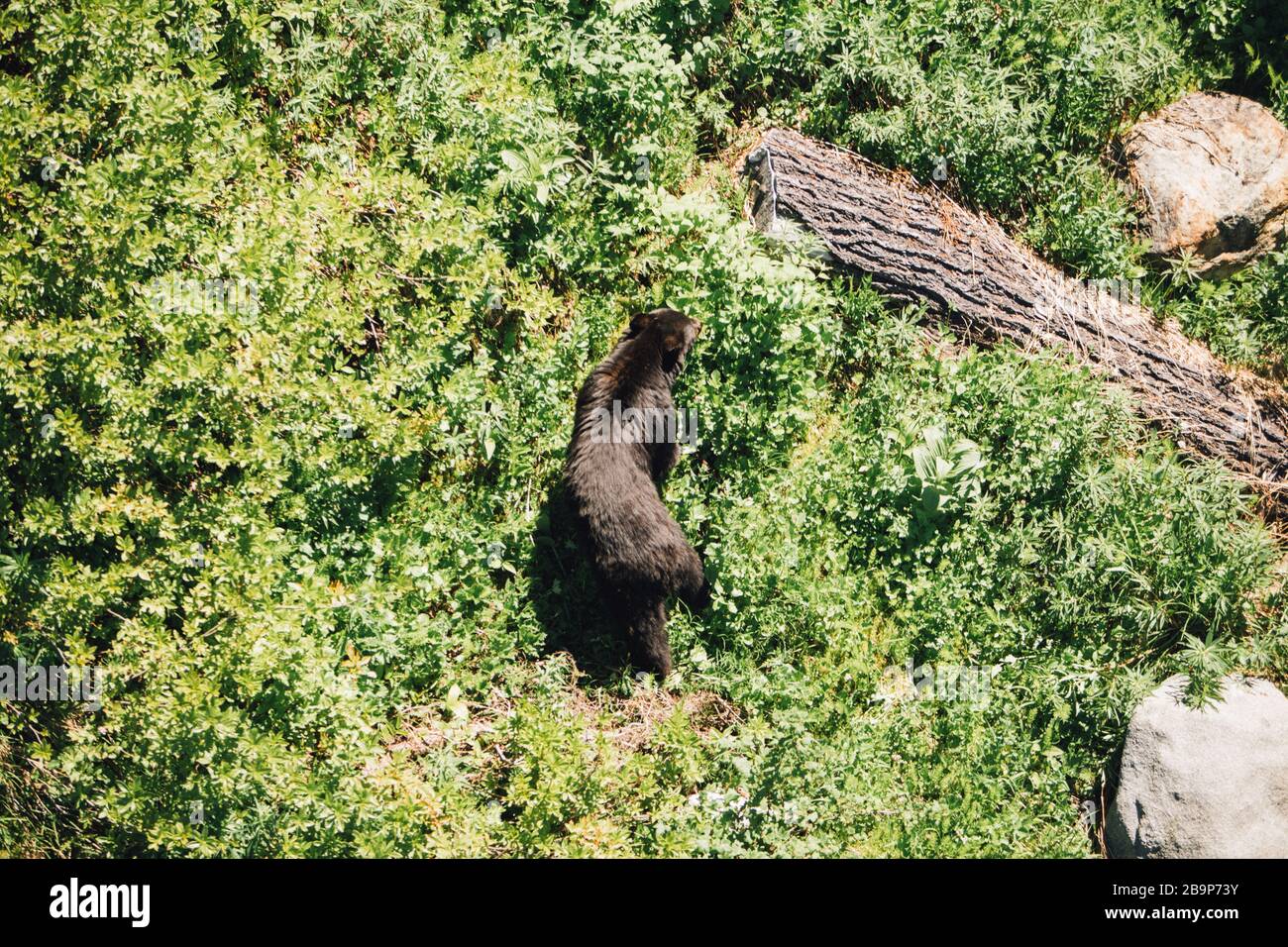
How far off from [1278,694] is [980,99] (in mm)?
4807

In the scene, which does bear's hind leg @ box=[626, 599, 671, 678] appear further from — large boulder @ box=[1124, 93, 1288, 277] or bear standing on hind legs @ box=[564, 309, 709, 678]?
large boulder @ box=[1124, 93, 1288, 277]

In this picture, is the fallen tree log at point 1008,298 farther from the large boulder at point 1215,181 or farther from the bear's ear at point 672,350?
the bear's ear at point 672,350

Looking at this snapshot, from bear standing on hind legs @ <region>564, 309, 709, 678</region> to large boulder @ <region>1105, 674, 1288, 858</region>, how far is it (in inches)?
110

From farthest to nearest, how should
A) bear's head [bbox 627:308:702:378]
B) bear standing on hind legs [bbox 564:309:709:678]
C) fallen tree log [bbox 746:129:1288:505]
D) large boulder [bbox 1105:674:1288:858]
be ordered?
fallen tree log [bbox 746:129:1288:505], bear's head [bbox 627:308:702:378], bear standing on hind legs [bbox 564:309:709:678], large boulder [bbox 1105:674:1288:858]

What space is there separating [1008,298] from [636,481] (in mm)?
3413

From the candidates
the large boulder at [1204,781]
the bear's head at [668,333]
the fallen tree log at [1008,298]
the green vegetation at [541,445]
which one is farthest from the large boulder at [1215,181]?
the bear's head at [668,333]

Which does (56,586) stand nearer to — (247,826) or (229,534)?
(229,534)

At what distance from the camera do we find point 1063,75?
26.9ft

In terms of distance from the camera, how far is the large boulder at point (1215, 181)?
8.02 m

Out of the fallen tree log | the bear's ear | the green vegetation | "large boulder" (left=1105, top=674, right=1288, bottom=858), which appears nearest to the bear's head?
the bear's ear

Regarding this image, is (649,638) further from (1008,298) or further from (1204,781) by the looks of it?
(1008,298)

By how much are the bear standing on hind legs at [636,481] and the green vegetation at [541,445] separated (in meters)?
0.39

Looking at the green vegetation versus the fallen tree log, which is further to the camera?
the fallen tree log

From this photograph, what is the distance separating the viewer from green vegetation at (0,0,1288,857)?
5.29 meters
